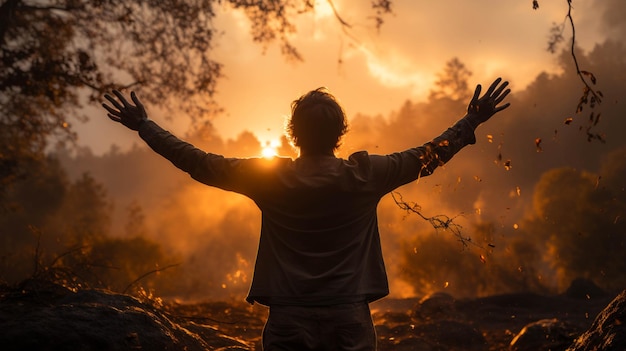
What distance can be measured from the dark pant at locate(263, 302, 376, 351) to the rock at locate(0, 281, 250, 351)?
245 centimetres

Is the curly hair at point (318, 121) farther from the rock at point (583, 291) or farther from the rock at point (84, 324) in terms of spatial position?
the rock at point (583, 291)

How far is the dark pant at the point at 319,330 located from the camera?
10.9 ft

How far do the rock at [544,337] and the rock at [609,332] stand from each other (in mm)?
3426

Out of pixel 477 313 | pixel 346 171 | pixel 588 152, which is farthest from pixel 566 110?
pixel 346 171

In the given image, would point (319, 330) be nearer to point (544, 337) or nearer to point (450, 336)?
point (544, 337)

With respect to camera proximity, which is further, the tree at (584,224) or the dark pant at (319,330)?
the tree at (584,224)

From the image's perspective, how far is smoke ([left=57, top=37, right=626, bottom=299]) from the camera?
3595cm

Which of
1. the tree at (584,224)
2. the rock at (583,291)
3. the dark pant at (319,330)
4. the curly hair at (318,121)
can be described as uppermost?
the tree at (584,224)

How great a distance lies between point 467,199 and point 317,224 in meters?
54.3

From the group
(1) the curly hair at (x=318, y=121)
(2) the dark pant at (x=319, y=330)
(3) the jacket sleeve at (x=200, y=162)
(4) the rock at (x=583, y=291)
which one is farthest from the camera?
(4) the rock at (x=583, y=291)

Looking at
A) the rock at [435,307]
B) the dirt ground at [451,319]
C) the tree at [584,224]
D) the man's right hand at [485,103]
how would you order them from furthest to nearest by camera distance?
the tree at [584,224]
the rock at [435,307]
the dirt ground at [451,319]
the man's right hand at [485,103]

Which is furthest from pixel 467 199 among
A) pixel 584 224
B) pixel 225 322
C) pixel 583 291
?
pixel 225 322

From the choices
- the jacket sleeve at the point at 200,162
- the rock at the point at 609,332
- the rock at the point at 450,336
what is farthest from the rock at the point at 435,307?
the jacket sleeve at the point at 200,162

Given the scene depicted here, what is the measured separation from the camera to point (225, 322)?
7.30 metres
